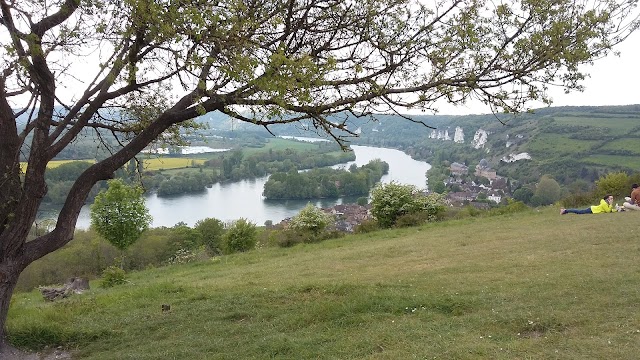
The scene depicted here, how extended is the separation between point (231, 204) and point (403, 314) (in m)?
62.1

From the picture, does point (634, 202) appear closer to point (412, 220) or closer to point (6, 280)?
point (412, 220)

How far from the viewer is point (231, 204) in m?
67.2

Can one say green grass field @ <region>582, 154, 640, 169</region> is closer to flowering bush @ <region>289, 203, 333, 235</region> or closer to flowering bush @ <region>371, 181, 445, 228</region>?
flowering bush @ <region>371, 181, 445, 228</region>

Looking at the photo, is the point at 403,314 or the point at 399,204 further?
the point at 399,204

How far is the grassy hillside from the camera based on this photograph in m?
5.44

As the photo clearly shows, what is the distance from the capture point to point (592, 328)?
5465 mm

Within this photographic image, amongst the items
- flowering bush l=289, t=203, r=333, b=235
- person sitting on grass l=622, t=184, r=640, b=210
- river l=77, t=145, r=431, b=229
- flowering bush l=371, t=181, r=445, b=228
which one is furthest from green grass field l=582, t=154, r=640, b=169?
flowering bush l=289, t=203, r=333, b=235

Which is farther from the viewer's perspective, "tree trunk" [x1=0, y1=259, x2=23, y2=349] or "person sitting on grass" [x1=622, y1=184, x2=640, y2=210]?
"person sitting on grass" [x1=622, y1=184, x2=640, y2=210]

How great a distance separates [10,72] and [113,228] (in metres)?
17.2

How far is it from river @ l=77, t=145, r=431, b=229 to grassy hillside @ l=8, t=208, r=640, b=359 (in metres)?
40.4

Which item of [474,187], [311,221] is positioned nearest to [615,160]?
[474,187]

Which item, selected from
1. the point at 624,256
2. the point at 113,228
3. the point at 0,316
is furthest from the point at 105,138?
the point at 113,228

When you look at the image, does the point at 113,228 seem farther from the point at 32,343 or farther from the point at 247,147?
the point at 247,147

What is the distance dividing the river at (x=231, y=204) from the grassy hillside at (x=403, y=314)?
4043 cm
